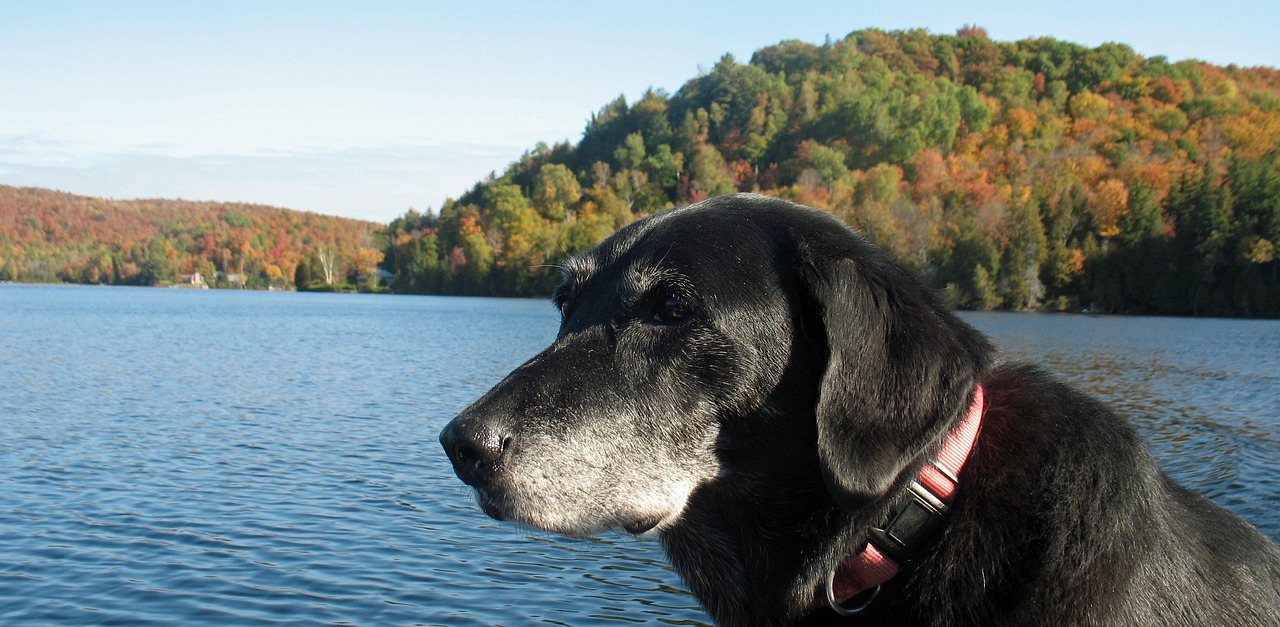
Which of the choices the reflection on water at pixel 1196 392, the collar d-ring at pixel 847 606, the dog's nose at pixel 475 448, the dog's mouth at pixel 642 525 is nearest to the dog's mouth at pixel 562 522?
the dog's mouth at pixel 642 525

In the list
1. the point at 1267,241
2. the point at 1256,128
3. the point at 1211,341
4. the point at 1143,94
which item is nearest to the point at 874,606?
the point at 1211,341

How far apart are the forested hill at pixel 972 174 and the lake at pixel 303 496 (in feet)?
69.5

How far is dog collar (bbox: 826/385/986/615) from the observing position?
3305 millimetres

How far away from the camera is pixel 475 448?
137 inches

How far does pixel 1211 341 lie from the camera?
50.2 metres

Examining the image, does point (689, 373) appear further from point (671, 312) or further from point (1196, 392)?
point (1196, 392)

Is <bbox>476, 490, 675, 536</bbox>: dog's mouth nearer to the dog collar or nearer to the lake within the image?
the dog collar

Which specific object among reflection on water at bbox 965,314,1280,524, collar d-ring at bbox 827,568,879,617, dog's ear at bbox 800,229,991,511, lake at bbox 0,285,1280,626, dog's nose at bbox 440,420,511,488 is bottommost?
lake at bbox 0,285,1280,626

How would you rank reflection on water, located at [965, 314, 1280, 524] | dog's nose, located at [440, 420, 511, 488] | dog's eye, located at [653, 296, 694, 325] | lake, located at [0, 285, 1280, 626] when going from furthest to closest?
reflection on water, located at [965, 314, 1280, 524], lake, located at [0, 285, 1280, 626], dog's eye, located at [653, 296, 694, 325], dog's nose, located at [440, 420, 511, 488]

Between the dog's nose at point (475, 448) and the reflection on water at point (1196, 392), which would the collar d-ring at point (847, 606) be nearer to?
the dog's nose at point (475, 448)

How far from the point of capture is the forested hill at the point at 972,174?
88562 millimetres

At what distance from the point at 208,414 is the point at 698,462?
825 inches

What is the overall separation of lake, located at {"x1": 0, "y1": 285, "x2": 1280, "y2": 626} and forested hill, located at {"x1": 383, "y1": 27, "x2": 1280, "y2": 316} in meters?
21.2

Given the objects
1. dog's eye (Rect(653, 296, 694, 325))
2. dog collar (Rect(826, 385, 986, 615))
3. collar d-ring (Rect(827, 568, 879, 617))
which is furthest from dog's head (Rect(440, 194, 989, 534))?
collar d-ring (Rect(827, 568, 879, 617))
